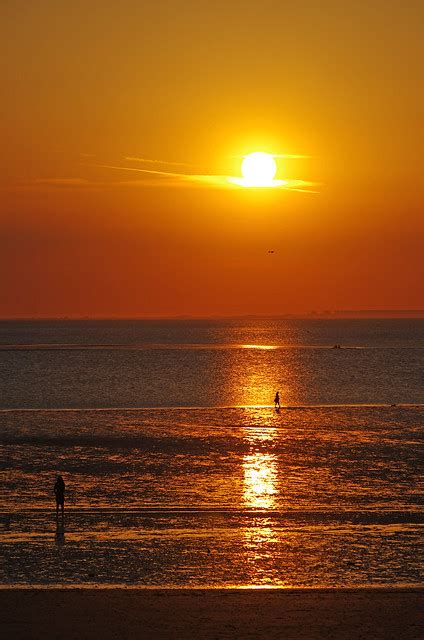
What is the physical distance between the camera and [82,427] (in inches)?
2338

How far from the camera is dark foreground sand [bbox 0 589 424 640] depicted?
66.0ft

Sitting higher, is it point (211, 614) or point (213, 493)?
point (213, 493)

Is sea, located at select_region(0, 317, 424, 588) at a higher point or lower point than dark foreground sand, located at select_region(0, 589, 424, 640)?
higher

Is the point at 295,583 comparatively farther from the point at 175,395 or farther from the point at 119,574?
the point at 175,395

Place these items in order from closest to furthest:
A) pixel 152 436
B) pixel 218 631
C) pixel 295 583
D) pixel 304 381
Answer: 1. pixel 218 631
2. pixel 295 583
3. pixel 152 436
4. pixel 304 381

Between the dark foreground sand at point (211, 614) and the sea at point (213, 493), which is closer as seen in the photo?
the dark foreground sand at point (211, 614)

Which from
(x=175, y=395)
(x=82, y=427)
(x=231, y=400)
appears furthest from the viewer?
(x=175, y=395)

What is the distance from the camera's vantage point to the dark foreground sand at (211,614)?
20.1 metres

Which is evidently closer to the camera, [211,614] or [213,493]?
[211,614]

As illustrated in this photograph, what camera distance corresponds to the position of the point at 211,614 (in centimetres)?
2133

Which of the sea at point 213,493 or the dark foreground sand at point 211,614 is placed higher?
the sea at point 213,493

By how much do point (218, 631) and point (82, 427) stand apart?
4001cm

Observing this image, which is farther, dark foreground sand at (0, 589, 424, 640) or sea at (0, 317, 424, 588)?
sea at (0, 317, 424, 588)

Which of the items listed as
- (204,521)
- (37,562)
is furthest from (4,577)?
(204,521)
